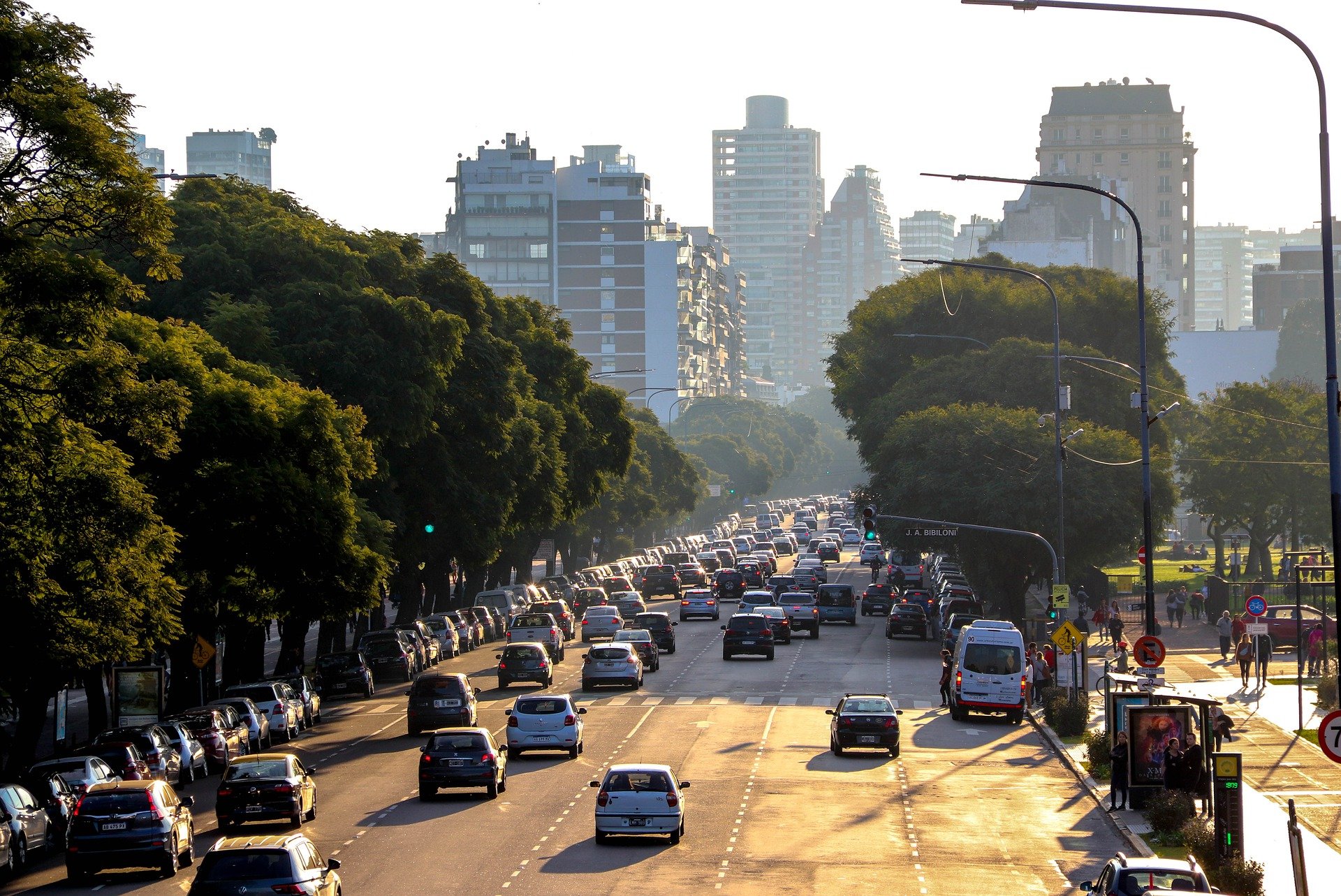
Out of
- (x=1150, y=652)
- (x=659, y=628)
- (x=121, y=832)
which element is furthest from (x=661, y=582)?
(x=121, y=832)

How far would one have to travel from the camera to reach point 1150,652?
110 feet

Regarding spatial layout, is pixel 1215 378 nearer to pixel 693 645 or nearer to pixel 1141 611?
pixel 1141 611

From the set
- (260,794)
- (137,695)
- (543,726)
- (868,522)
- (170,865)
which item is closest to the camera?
(170,865)

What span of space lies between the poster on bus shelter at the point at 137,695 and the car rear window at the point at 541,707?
7.68 m

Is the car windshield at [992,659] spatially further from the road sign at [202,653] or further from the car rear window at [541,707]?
the road sign at [202,653]

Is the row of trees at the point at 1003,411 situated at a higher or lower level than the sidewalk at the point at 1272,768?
higher

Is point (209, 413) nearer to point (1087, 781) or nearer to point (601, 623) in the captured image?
point (1087, 781)

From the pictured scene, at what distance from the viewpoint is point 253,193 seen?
2324 inches

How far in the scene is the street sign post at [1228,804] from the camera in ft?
76.3

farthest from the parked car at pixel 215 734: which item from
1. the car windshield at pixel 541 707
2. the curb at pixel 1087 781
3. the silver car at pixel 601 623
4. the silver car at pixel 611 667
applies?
the silver car at pixel 601 623

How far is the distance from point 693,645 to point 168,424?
35458mm

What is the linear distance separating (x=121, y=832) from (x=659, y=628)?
38.3 meters

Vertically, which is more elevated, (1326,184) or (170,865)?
(1326,184)

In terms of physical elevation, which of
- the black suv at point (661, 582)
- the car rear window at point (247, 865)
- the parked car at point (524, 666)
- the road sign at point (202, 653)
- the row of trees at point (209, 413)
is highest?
the row of trees at point (209, 413)
